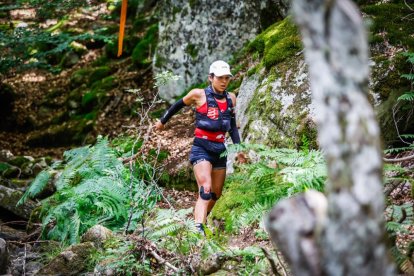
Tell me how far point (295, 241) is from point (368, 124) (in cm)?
53

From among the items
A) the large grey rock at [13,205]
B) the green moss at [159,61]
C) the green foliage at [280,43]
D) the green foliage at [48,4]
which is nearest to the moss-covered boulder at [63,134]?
the green moss at [159,61]

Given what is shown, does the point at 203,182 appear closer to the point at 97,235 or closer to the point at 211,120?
the point at 211,120

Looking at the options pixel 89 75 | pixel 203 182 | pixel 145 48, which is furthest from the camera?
pixel 89 75

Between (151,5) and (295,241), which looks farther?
(151,5)

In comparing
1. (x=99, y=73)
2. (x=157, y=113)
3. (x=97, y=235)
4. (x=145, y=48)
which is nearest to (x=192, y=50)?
(x=157, y=113)

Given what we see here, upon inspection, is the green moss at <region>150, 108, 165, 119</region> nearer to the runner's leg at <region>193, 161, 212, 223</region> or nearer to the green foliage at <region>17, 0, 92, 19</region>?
the green foliage at <region>17, 0, 92, 19</region>

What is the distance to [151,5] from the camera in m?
17.8

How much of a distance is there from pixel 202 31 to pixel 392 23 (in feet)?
18.1

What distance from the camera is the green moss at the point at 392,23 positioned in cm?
672

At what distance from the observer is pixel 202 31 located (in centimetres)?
1162

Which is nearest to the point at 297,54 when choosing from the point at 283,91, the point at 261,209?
the point at 283,91

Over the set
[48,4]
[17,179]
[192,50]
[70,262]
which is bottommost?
[17,179]

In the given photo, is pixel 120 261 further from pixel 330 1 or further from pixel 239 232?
pixel 330 1

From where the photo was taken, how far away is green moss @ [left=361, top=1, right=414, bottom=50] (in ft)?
22.1
